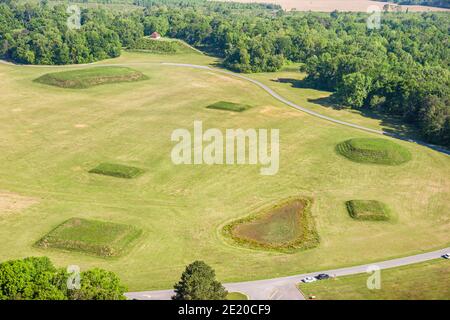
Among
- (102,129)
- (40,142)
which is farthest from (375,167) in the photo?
(40,142)

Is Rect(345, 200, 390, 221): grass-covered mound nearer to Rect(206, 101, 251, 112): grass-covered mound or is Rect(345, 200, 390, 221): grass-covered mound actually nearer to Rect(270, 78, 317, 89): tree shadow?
Rect(206, 101, 251, 112): grass-covered mound

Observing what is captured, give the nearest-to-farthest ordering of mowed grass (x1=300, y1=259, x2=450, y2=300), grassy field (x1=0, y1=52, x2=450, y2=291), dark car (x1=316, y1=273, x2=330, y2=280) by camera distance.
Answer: mowed grass (x1=300, y1=259, x2=450, y2=300) → dark car (x1=316, y1=273, x2=330, y2=280) → grassy field (x1=0, y1=52, x2=450, y2=291)

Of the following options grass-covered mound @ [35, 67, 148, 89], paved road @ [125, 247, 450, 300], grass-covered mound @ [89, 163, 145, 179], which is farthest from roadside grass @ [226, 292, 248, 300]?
grass-covered mound @ [35, 67, 148, 89]

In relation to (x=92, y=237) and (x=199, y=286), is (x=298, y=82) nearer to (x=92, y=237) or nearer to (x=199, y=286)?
(x=92, y=237)

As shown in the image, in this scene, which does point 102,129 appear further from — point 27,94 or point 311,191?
point 311,191

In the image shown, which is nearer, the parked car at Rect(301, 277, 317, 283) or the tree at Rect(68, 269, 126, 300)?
the tree at Rect(68, 269, 126, 300)

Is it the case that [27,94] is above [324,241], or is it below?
Answer: above
